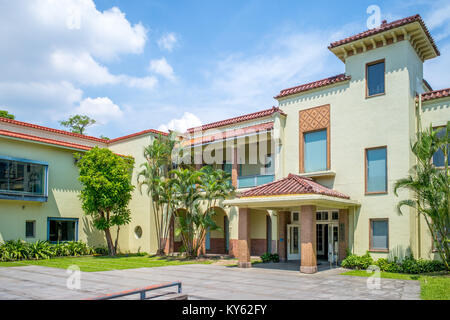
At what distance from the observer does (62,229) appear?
25.9m

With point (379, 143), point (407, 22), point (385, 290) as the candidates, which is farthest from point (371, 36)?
point (385, 290)

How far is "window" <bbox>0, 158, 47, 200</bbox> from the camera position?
74.3 feet

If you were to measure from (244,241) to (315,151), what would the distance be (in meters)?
6.15

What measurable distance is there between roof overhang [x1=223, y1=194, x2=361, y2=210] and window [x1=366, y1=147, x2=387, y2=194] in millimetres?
1105

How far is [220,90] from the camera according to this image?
65.6ft

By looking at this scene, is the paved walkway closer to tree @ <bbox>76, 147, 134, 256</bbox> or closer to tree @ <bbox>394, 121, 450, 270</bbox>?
tree @ <bbox>394, 121, 450, 270</bbox>

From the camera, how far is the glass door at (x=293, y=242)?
2202cm

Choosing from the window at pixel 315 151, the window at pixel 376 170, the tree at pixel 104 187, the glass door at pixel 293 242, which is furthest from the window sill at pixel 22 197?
the window at pixel 376 170

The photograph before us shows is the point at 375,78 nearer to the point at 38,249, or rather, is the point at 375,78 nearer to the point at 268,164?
the point at 268,164

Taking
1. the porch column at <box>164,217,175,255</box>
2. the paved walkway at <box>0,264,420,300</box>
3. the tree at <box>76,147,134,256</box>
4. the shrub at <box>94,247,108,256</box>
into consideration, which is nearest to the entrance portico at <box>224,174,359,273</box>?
the paved walkway at <box>0,264,420,300</box>

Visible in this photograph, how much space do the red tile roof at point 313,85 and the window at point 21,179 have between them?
49.0 ft

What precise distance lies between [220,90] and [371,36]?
25.2ft

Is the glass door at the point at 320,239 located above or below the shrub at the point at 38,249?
above

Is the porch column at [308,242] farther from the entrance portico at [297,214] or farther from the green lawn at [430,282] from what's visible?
the green lawn at [430,282]
